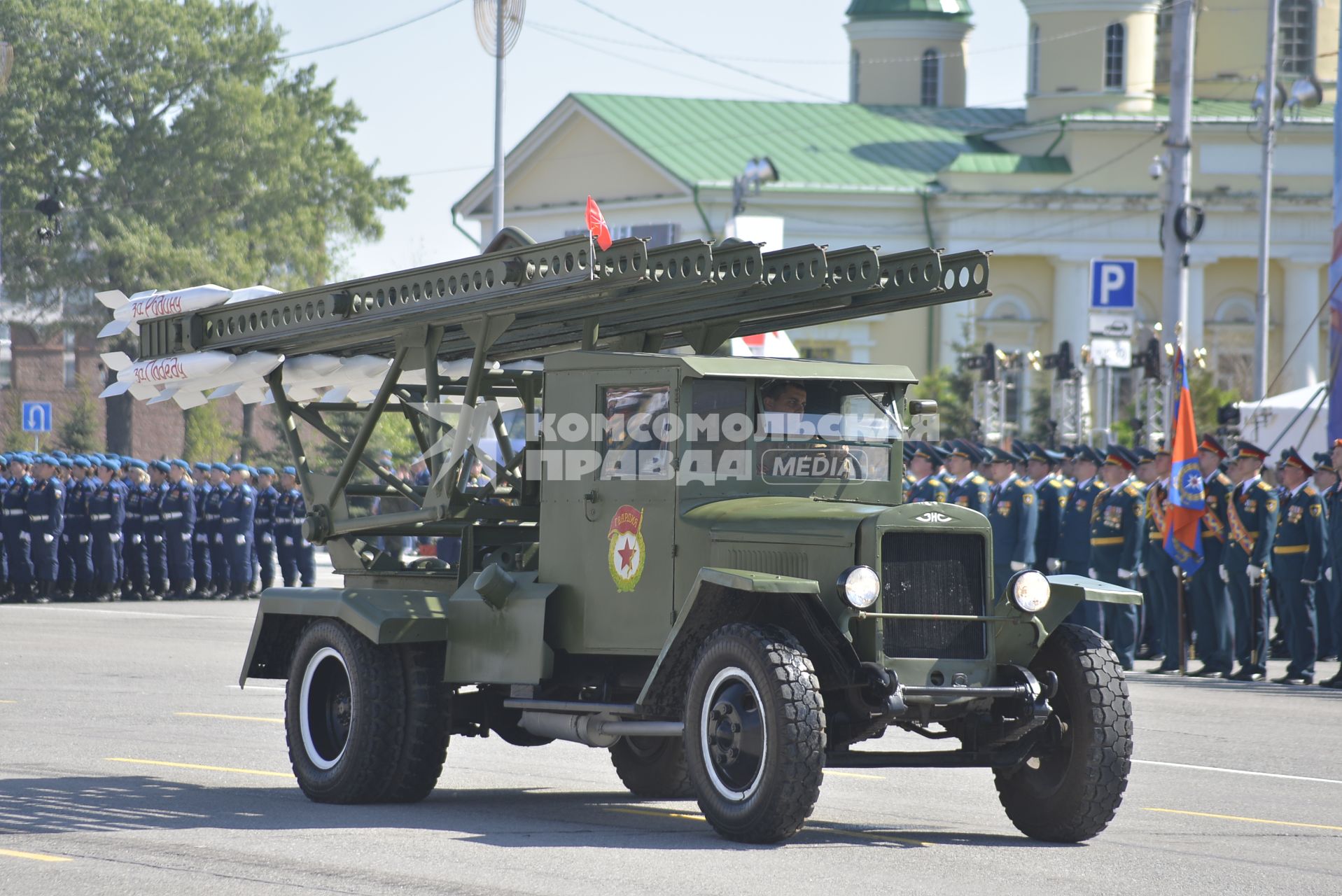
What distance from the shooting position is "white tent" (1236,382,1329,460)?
2755 cm

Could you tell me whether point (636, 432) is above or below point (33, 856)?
above

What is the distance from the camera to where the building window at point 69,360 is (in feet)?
229

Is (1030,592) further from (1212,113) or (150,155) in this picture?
(150,155)

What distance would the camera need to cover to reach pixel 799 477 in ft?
32.6

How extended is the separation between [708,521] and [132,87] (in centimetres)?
5619

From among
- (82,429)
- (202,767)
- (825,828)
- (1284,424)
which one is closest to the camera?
(825,828)

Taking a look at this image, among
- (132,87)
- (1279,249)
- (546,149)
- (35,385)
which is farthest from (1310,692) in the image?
(35,385)

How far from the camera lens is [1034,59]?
61219mm

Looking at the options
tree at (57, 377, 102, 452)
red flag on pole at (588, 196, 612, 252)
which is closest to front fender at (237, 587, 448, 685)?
red flag on pole at (588, 196, 612, 252)

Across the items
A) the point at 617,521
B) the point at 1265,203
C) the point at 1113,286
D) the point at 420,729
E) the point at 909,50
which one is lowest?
the point at 420,729

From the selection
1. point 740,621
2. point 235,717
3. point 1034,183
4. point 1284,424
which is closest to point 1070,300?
point 1034,183

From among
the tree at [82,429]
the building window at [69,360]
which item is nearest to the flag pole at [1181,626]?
the tree at [82,429]

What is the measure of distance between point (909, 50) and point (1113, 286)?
43372 mm

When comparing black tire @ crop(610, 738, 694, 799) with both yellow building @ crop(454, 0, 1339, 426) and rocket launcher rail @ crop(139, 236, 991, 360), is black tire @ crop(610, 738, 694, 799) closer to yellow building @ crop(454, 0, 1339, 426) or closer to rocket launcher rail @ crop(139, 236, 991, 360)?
rocket launcher rail @ crop(139, 236, 991, 360)
